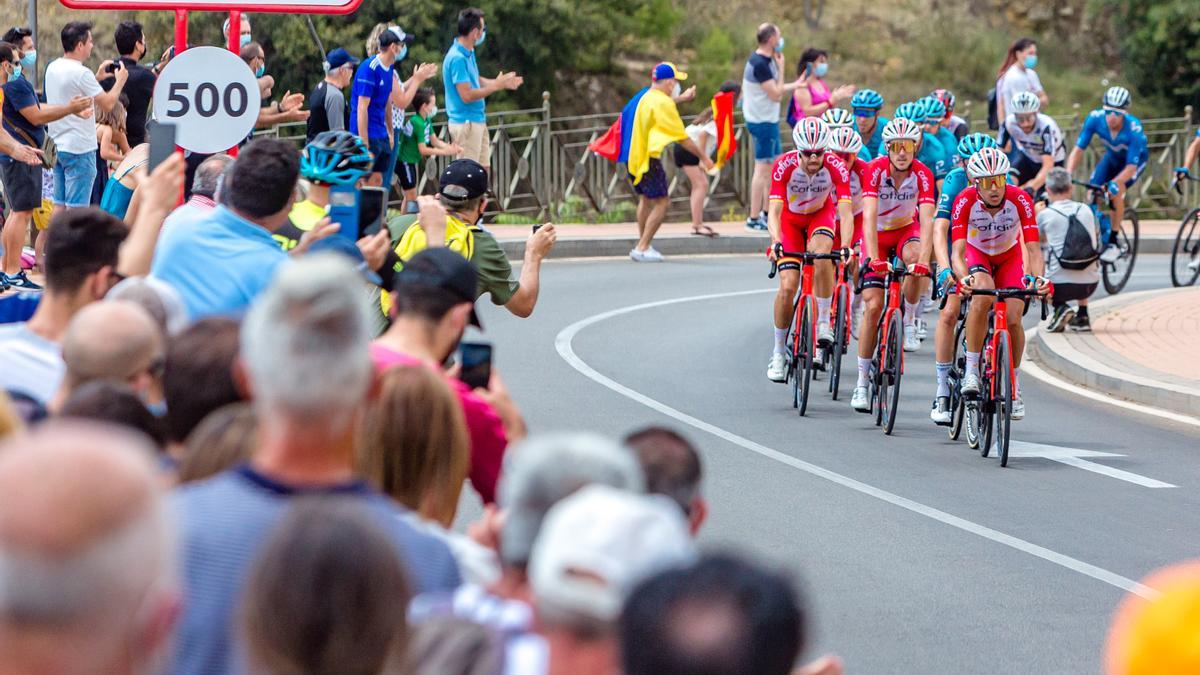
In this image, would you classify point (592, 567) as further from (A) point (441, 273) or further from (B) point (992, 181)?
(B) point (992, 181)

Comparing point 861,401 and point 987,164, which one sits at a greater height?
point 987,164

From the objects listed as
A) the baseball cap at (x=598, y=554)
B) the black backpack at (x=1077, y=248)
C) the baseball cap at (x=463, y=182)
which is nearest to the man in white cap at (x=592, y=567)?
the baseball cap at (x=598, y=554)

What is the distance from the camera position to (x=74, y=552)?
102 inches

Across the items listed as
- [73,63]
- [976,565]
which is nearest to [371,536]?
[976,565]

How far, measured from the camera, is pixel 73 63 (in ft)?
50.5

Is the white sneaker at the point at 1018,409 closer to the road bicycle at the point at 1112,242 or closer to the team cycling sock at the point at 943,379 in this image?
the team cycling sock at the point at 943,379

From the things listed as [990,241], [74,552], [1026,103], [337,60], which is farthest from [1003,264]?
[74,552]

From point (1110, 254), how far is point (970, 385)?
953 centimetres

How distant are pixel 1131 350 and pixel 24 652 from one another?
1481cm

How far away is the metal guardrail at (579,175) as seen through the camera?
2778 centimetres

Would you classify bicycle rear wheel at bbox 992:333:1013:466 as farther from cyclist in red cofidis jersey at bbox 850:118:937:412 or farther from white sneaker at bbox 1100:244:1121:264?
white sneaker at bbox 1100:244:1121:264

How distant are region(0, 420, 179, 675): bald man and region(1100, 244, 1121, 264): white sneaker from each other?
63.5 ft

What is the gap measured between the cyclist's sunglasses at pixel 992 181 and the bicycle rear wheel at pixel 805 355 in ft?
5.70

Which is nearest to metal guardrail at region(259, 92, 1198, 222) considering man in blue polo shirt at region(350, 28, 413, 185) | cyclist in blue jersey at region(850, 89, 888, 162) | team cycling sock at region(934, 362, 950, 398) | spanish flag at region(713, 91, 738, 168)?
spanish flag at region(713, 91, 738, 168)
